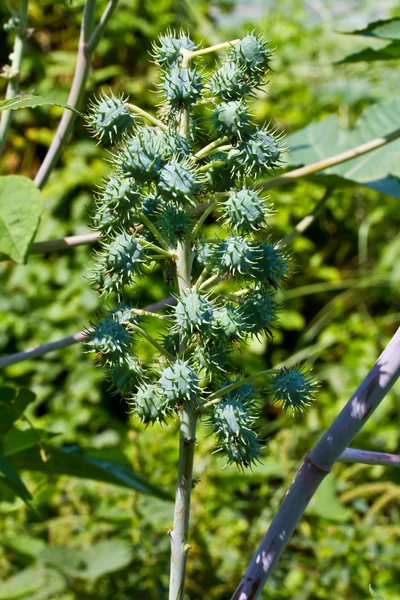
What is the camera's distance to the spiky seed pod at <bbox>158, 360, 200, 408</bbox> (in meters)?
0.65

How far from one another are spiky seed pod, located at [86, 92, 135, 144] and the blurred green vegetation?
1.58m

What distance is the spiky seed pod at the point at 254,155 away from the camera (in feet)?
2.14

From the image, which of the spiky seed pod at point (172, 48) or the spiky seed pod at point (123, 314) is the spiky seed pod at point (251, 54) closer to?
the spiky seed pod at point (172, 48)

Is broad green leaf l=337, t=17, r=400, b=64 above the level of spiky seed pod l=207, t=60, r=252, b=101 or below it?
above

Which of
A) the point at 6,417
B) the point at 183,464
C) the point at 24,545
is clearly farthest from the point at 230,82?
the point at 24,545

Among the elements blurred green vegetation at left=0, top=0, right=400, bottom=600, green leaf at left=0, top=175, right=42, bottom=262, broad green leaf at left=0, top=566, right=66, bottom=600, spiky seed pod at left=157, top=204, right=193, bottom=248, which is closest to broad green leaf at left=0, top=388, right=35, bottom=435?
green leaf at left=0, top=175, right=42, bottom=262

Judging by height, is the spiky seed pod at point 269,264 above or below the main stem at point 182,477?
above

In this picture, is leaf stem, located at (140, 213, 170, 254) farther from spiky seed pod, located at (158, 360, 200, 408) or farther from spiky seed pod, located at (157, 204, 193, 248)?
spiky seed pod, located at (158, 360, 200, 408)

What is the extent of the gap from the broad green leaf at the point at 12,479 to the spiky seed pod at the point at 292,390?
41 cm

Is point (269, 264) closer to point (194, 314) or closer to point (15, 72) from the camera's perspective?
point (194, 314)

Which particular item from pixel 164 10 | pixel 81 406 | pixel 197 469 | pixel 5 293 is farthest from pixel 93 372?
pixel 164 10

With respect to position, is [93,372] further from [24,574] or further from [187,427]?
[187,427]

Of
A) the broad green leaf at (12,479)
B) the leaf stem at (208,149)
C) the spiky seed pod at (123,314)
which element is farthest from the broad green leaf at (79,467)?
the leaf stem at (208,149)

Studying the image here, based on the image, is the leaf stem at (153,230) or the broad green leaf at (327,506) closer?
the leaf stem at (153,230)
